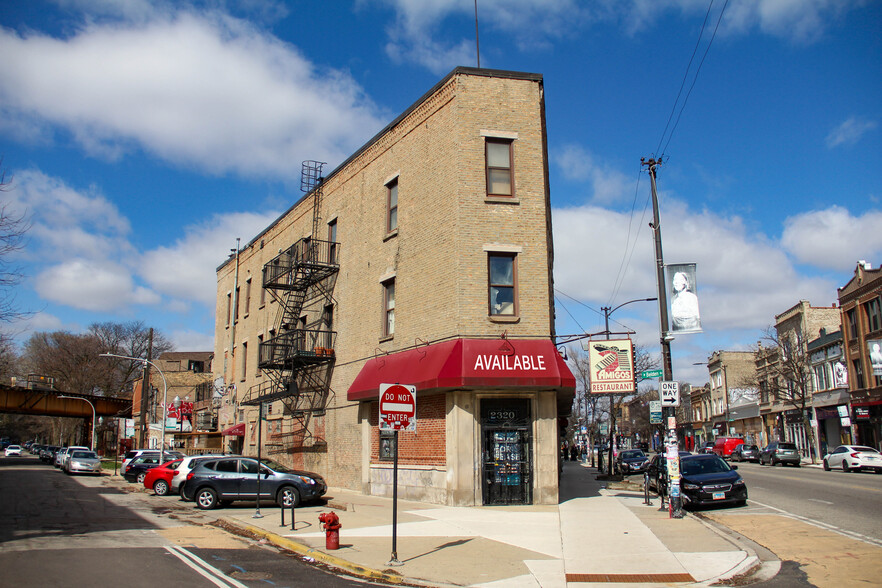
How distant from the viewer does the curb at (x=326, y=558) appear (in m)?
9.66

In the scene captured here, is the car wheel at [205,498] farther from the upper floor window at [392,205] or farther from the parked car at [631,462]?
the parked car at [631,462]

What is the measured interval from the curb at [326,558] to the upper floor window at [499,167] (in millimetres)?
11376

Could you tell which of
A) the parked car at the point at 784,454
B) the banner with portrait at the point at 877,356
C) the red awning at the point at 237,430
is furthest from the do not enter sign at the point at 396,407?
the parked car at the point at 784,454

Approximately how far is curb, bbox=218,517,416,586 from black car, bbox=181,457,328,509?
404 cm

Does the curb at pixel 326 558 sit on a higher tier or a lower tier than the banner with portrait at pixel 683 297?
lower

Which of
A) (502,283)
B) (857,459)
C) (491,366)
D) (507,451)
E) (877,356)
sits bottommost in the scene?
(857,459)

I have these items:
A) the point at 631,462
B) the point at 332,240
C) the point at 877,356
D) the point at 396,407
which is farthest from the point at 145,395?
the point at 877,356

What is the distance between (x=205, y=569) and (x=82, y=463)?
34614 mm

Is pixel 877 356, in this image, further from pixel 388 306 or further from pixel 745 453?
pixel 388 306

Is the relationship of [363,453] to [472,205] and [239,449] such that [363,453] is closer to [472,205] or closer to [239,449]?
[472,205]

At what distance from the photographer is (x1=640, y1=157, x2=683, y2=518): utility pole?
51.4ft

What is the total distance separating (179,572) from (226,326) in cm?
3267

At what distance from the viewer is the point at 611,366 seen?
20188mm

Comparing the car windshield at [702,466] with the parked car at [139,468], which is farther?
the parked car at [139,468]
